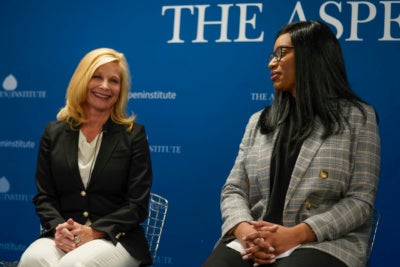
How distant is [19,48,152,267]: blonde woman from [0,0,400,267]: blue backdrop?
106 cm

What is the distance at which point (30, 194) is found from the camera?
4.79 metres

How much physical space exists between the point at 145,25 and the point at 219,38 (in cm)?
62

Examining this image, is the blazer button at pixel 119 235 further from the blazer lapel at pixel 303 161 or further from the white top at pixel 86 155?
the blazer lapel at pixel 303 161

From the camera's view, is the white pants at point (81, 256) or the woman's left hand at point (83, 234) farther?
the woman's left hand at point (83, 234)

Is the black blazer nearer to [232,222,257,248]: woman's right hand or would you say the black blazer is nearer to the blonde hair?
the blonde hair

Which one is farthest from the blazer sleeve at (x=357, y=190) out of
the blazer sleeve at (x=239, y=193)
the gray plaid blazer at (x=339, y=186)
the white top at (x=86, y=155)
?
the white top at (x=86, y=155)

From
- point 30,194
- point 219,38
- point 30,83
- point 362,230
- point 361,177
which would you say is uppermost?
point 219,38

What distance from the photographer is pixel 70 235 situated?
2908mm

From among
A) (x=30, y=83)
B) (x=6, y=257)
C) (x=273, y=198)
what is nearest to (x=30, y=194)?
(x=6, y=257)

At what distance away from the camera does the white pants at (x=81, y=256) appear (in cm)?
277

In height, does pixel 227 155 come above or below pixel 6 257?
above

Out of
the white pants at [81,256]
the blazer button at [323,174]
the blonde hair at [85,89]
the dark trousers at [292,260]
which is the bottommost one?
the white pants at [81,256]

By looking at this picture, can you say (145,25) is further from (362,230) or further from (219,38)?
(362,230)

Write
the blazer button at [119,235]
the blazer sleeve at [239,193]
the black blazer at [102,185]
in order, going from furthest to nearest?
the black blazer at [102,185] → the blazer button at [119,235] → the blazer sleeve at [239,193]
